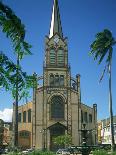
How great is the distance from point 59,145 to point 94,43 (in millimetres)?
28666

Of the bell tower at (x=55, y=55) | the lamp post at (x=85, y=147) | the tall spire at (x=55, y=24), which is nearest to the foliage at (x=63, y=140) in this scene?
the bell tower at (x=55, y=55)

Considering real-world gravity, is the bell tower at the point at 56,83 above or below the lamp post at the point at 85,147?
above

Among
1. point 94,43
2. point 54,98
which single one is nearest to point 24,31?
point 94,43

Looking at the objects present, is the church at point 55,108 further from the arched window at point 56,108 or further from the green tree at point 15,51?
the green tree at point 15,51

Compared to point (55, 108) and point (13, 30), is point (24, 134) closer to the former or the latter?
point (55, 108)

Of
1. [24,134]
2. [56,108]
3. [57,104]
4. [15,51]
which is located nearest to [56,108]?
[56,108]

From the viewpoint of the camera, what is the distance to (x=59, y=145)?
72812mm

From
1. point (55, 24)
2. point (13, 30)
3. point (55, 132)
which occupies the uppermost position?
point (55, 24)

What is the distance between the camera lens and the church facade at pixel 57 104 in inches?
2864

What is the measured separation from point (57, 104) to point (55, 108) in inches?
37.1

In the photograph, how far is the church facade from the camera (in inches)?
2864

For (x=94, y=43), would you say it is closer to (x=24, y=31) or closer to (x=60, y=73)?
(x=60, y=73)

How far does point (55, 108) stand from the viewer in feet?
242

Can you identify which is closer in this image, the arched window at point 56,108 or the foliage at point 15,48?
the foliage at point 15,48
